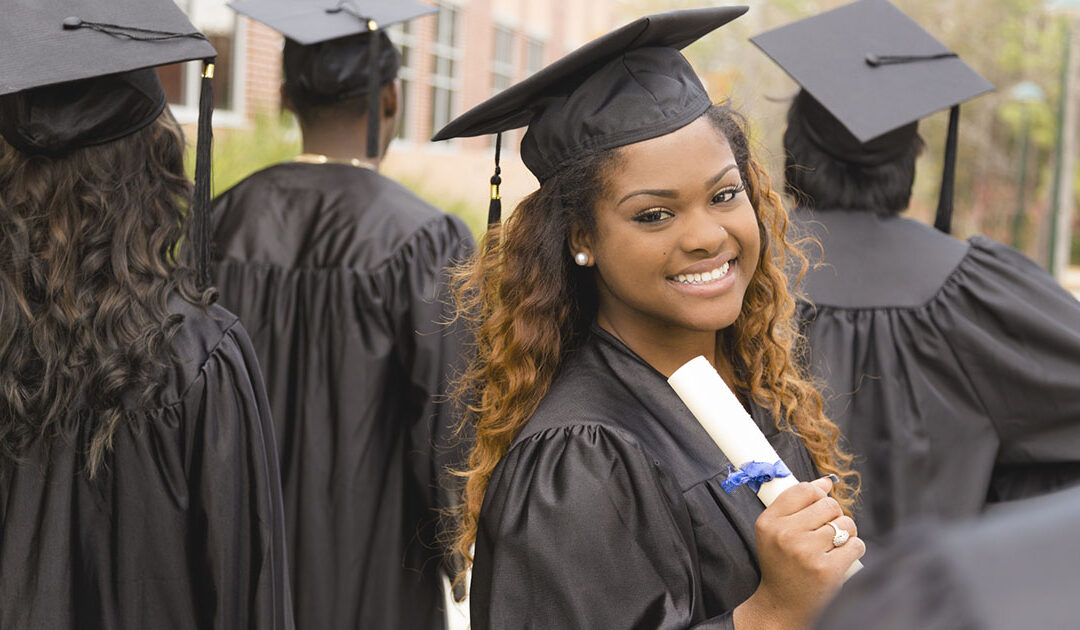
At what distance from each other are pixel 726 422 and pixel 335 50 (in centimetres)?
245

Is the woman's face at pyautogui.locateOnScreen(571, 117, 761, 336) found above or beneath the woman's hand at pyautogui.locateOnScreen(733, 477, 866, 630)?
above

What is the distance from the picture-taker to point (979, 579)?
505 millimetres

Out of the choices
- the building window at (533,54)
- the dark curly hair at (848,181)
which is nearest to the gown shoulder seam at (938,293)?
the dark curly hair at (848,181)

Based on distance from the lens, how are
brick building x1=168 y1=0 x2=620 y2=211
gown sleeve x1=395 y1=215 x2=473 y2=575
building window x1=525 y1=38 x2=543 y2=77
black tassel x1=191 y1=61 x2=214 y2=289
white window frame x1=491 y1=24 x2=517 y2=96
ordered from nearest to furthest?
black tassel x1=191 y1=61 x2=214 y2=289
gown sleeve x1=395 y1=215 x2=473 y2=575
brick building x1=168 y1=0 x2=620 y2=211
white window frame x1=491 y1=24 x2=517 y2=96
building window x1=525 y1=38 x2=543 y2=77

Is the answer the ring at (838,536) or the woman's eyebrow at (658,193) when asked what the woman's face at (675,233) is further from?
the ring at (838,536)

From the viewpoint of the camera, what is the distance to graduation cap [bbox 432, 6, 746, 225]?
1.96 metres

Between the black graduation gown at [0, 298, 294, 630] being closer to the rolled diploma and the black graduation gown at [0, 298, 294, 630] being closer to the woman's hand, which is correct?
the rolled diploma

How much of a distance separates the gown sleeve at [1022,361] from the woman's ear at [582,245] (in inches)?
50.3

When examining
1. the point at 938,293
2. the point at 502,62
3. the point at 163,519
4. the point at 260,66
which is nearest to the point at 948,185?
the point at 938,293

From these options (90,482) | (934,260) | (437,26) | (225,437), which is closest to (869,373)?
(934,260)

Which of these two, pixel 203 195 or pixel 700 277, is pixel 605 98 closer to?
pixel 700 277

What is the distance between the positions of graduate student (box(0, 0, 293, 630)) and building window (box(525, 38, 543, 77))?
62.4 feet

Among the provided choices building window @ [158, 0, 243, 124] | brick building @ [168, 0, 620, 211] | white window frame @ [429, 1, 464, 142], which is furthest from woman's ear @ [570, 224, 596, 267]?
white window frame @ [429, 1, 464, 142]

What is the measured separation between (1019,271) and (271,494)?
5.95 feet
